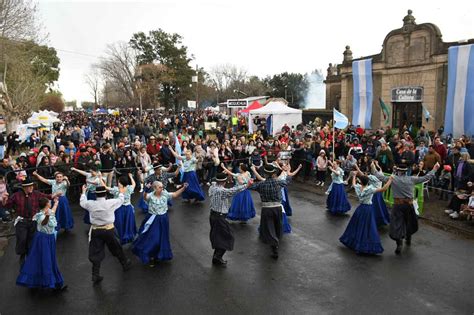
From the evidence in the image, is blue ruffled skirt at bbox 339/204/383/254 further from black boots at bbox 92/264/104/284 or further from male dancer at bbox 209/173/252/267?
black boots at bbox 92/264/104/284

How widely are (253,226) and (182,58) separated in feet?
138

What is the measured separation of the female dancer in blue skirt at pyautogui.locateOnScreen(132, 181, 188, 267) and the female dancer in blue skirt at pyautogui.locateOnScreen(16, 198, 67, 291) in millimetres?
1492

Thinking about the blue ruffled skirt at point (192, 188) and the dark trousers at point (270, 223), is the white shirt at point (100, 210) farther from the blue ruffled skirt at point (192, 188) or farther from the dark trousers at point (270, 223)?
the blue ruffled skirt at point (192, 188)

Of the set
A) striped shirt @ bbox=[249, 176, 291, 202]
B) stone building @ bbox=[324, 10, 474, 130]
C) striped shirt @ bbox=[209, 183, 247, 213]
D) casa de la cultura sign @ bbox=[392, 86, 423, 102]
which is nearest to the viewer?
striped shirt @ bbox=[209, 183, 247, 213]

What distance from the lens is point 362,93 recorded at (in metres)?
23.2

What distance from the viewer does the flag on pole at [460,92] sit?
16.8 m

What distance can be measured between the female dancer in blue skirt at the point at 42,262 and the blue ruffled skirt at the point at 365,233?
18.0ft

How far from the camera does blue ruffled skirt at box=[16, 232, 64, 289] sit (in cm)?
644

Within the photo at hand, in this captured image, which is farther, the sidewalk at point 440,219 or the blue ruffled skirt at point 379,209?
the blue ruffled skirt at point 379,209

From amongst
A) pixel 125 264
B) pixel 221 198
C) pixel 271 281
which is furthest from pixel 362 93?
pixel 125 264

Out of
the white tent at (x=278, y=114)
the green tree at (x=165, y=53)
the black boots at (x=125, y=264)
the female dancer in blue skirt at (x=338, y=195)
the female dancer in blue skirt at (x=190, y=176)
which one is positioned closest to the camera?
the black boots at (x=125, y=264)

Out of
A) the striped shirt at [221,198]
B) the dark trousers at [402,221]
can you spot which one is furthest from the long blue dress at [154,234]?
the dark trousers at [402,221]

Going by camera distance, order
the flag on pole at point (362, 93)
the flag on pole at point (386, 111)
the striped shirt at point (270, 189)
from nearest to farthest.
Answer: the striped shirt at point (270, 189)
the flag on pole at point (386, 111)
the flag on pole at point (362, 93)

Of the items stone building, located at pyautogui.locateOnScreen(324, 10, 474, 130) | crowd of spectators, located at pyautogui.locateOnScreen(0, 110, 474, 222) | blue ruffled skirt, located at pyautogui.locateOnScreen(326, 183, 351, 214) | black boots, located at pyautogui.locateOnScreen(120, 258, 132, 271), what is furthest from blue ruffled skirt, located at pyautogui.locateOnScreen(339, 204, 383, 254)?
stone building, located at pyautogui.locateOnScreen(324, 10, 474, 130)
